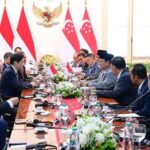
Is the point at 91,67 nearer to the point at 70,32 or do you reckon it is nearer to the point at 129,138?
the point at 70,32

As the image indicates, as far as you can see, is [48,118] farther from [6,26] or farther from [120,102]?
[6,26]

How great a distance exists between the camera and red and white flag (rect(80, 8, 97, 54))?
968 cm

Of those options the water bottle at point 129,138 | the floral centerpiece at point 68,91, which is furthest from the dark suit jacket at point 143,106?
the water bottle at point 129,138

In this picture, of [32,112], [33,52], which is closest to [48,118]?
[32,112]

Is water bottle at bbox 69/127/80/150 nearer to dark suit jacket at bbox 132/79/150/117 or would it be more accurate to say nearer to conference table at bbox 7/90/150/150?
conference table at bbox 7/90/150/150

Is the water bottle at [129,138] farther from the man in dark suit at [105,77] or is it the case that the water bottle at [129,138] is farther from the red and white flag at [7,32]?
the red and white flag at [7,32]

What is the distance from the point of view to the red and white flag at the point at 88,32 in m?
9.68

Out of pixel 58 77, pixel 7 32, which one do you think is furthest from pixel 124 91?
pixel 7 32

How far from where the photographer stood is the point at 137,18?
973cm

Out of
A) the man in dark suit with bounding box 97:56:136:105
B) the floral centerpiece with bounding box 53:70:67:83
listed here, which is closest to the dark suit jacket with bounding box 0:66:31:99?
the floral centerpiece with bounding box 53:70:67:83

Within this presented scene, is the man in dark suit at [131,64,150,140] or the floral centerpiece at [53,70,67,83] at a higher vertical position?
the floral centerpiece at [53,70,67,83]

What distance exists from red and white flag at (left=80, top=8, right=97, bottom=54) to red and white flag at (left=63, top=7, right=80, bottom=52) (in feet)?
0.71

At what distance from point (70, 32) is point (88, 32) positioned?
0.43m

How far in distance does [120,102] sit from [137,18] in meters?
5.56
